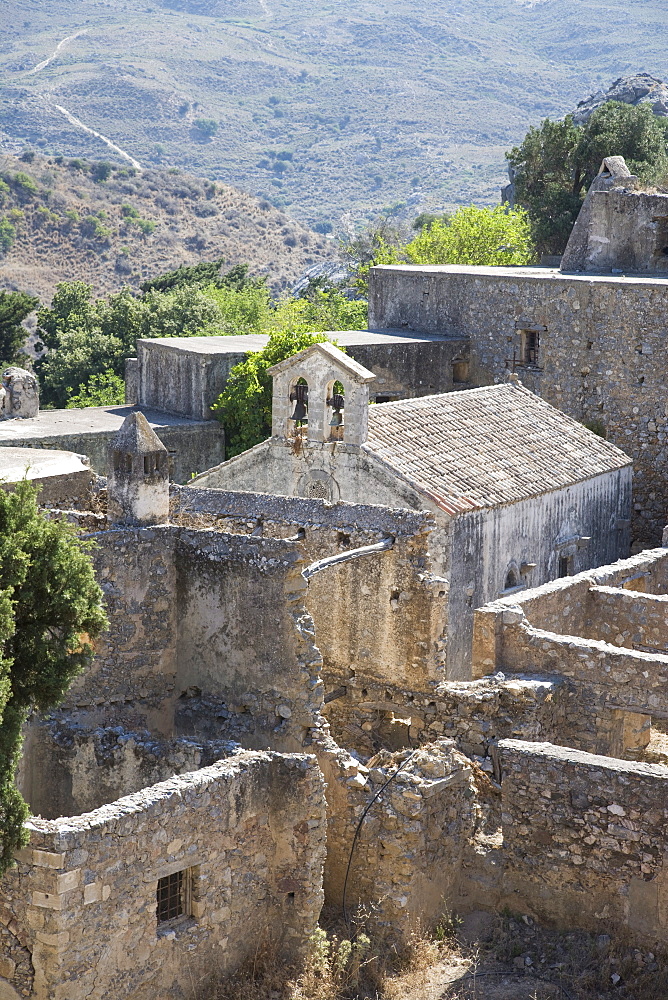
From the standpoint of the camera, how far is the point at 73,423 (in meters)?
32.3

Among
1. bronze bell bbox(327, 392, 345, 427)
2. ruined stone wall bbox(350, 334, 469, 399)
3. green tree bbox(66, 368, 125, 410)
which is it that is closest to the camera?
bronze bell bbox(327, 392, 345, 427)

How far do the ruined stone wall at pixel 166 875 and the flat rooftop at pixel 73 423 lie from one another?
55.9 feet

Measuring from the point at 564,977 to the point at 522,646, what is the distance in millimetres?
4395

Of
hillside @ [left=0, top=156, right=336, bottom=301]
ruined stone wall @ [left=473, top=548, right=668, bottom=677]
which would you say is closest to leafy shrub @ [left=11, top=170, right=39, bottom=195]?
hillside @ [left=0, top=156, right=336, bottom=301]

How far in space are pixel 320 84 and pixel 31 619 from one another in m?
161

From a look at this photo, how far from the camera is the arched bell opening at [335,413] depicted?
74.9 feet

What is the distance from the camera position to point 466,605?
2170 centimetres

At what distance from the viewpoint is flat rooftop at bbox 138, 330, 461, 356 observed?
32.1 meters

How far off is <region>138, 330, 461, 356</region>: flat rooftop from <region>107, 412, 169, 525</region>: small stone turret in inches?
597

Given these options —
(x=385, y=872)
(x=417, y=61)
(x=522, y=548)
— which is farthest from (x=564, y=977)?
(x=417, y=61)

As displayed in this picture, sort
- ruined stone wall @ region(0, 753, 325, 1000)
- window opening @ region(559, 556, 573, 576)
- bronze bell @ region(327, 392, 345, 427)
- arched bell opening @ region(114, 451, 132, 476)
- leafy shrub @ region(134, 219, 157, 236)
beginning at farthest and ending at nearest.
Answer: leafy shrub @ region(134, 219, 157, 236), window opening @ region(559, 556, 573, 576), bronze bell @ region(327, 392, 345, 427), arched bell opening @ region(114, 451, 132, 476), ruined stone wall @ region(0, 753, 325, 1000)

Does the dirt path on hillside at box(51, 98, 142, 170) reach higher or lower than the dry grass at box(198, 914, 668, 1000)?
higher

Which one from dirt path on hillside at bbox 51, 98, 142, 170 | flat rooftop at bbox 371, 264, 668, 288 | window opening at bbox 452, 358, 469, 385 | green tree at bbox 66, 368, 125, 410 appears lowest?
green tree at bbox 66, 368, 125, 410

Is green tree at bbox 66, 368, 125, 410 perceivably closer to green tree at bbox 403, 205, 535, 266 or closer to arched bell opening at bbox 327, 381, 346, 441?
green tree at bbox 403, 205, 535, 266
